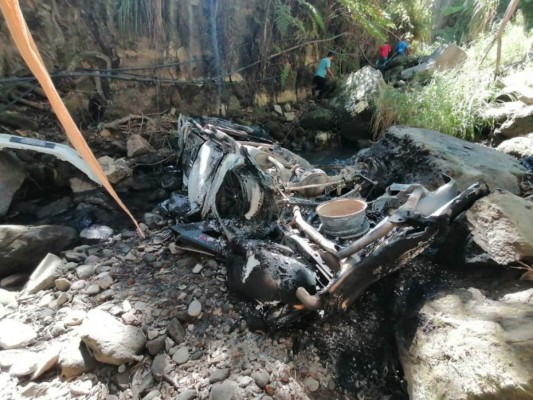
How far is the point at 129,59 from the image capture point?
610 cm

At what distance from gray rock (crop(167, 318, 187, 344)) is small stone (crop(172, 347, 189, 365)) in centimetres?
9

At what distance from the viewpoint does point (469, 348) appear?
1.67 meters

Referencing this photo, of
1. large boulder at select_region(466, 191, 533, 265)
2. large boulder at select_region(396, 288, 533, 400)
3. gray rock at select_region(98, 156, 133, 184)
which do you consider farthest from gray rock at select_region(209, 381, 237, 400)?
gray rock at select_region(98, 156, 133, 184)

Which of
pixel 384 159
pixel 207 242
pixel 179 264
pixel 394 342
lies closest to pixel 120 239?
pixel 179 264

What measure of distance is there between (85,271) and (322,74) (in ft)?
23.8

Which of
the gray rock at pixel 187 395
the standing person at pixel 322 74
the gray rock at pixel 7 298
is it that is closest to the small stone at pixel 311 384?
the gray rock at pixel 187 395

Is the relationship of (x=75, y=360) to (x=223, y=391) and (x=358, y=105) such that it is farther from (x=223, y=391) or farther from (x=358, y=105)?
(x=358, y=105)

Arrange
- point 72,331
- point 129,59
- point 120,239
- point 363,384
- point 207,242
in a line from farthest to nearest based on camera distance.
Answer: point 129,59, point 120,239, point 207,242, point 72,331, point 363,384

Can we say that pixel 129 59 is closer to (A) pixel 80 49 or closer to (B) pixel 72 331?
(A) pixel 80 49

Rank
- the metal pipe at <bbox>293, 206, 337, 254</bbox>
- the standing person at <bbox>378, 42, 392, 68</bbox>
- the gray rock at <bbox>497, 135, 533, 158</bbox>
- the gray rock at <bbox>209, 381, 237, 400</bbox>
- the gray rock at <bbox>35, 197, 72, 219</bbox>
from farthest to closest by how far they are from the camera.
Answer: the standing person at <bbox>378, 42, 392, 68</bbox> → the gray rock at <bbox>497, 135, 533, 158</bbox> → the gray rock at <bbox>35, 197, 72, 219</bbox> → the metal pipe at <bbox>293, 206, 337, 254</bbox> → the gray rock at <bbox>209, 381, 237, 400</bbox>

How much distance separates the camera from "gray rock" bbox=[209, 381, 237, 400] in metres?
1.90

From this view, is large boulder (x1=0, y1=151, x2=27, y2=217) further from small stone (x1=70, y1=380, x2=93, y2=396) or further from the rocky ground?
small stone (x1=70, y1=380, x2=93, y2=396)

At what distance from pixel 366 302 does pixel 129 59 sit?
20.2 feet

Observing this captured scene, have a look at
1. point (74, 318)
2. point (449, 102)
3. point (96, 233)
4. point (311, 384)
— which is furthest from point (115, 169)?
point (449, 102)
